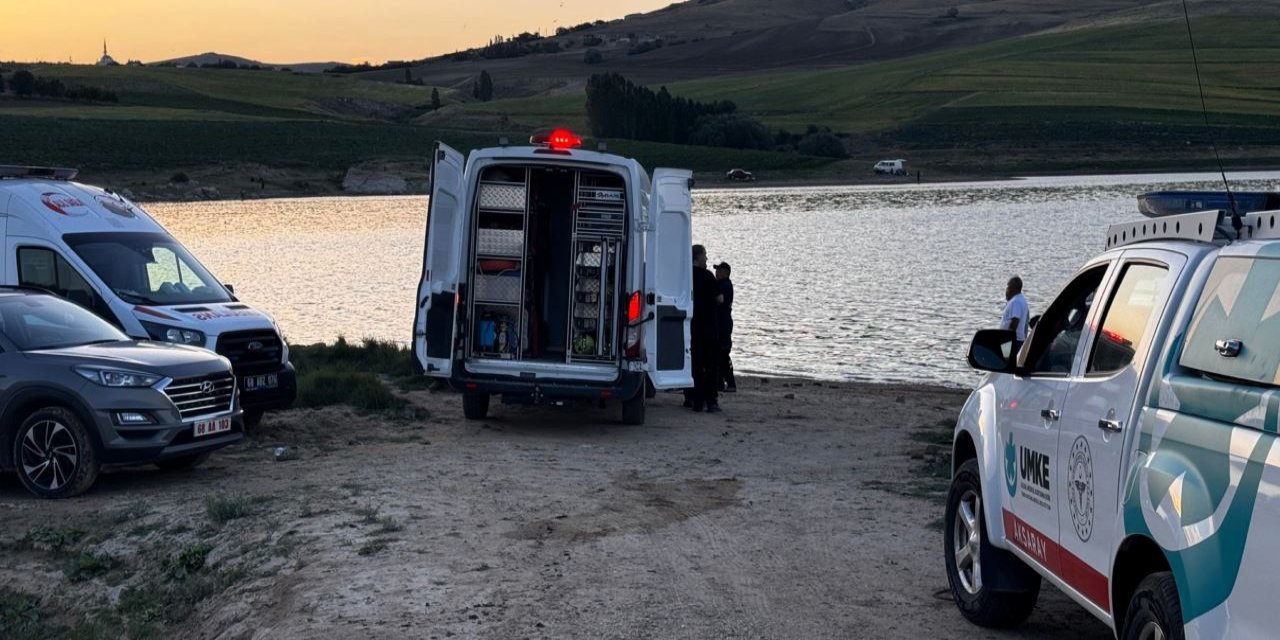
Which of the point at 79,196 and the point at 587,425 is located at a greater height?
the point at 79,196

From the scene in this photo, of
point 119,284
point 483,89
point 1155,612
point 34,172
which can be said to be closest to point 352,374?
point 119,284

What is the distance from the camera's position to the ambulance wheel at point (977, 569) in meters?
7.39

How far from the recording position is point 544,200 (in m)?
16.6

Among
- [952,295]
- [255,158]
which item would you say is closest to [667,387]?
[952,295]

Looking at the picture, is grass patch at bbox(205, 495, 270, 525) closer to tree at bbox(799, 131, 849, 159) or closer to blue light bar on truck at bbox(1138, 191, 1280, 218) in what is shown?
blue light bar on truck at bbox(1138, 191, 1280, 218)

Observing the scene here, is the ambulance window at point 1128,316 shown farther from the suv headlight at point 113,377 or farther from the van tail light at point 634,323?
the van tail light at point 634,323

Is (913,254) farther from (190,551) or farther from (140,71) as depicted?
(140,71)

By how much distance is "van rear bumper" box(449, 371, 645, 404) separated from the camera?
585 inches

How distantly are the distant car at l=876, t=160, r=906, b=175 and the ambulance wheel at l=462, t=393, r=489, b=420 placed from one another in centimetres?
9526

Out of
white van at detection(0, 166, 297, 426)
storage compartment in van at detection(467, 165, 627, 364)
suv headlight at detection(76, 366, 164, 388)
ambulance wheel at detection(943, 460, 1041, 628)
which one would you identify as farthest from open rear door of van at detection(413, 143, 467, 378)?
ambulance wheel at detection(943, 460, 1041, 628)

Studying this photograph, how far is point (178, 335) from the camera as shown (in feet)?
46.5

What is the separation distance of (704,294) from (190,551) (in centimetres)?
785

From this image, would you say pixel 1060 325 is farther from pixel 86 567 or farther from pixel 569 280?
pixel 569 280

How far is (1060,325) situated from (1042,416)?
65cm
